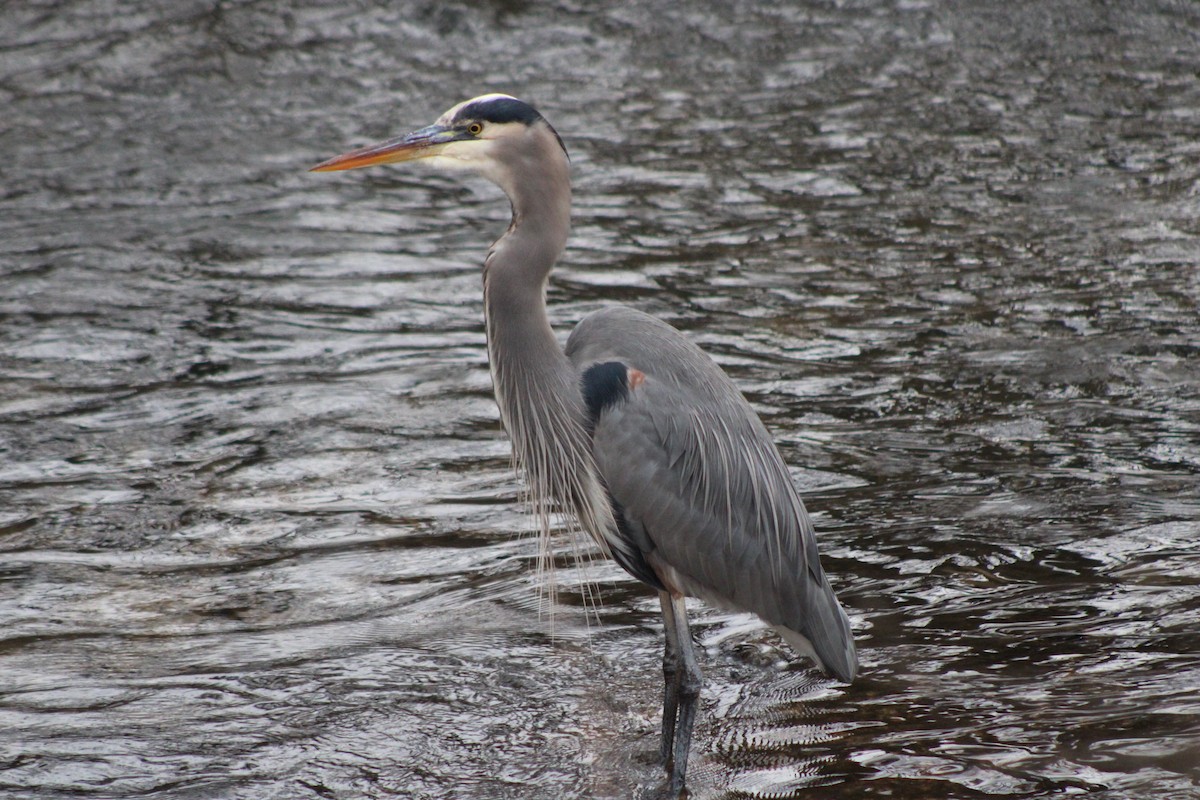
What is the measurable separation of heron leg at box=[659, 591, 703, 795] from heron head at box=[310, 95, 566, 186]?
4.81 ft

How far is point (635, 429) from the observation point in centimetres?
438

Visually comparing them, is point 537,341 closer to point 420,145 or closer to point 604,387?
point 604,387

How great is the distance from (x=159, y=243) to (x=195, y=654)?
4.91 metres

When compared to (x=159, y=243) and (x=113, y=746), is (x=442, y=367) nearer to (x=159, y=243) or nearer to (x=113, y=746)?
(x=159, y=243)

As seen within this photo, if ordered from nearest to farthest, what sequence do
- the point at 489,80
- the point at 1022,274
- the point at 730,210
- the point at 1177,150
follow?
the point at 1022,274 → the point at 730,210 → the point at 1177,150 → the point at 489,80

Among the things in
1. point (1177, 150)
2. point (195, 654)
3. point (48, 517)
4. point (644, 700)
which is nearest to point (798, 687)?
point (644, 700)

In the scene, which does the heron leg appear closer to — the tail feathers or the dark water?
the dark water

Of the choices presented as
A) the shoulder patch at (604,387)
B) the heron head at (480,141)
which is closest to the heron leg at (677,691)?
the shoulder patch at (604,387)

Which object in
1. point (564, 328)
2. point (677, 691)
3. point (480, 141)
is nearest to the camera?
point (677, 691)

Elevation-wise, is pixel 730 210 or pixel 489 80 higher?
pixel 489 80

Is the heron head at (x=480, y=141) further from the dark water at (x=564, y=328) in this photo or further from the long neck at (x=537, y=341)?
the dark water at (x=564, y=328)

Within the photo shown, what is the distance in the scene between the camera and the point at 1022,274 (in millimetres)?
8609

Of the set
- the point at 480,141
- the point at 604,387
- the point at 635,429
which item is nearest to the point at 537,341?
the point at 604,387

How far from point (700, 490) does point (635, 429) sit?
293 mm
